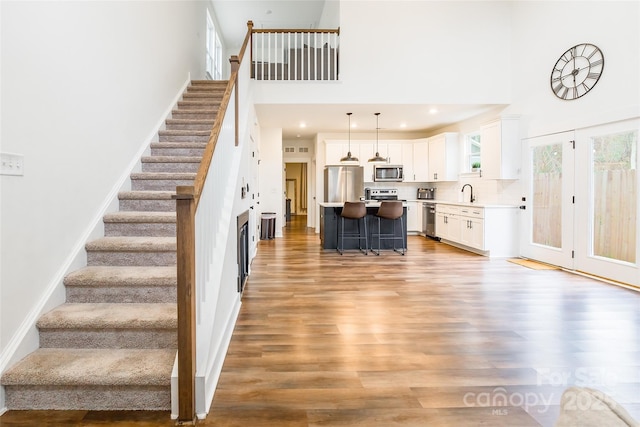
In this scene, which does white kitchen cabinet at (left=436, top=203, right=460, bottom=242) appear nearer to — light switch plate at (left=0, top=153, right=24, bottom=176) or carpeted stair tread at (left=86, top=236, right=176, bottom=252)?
carpeted stair tread at (left=86, top=236, right=176, bottom=252)

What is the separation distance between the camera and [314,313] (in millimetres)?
3375

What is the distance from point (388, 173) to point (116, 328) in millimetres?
7902

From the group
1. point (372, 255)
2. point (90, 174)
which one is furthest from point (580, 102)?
point (90, 174)

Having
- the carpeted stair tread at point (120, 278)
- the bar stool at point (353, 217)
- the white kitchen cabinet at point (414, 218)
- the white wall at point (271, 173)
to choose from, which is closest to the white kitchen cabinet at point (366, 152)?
the white kitchen cabinet at point (414, 218)

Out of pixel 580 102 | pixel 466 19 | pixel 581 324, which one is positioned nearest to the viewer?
pixel 581 324

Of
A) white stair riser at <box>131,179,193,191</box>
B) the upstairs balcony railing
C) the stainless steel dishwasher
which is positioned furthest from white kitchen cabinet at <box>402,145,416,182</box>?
white stair riser at <box>131,179,193,191</box>

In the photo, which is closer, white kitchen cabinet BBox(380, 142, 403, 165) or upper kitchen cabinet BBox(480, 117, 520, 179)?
upper kitchen cabinet BBox(480, 117, 520, 179)

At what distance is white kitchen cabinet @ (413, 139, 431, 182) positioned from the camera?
9305mm

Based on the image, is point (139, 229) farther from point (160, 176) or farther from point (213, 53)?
point (213, 53)

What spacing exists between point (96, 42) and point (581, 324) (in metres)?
4.77

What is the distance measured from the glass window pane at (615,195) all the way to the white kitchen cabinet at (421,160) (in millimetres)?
4649

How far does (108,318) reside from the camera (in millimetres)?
2197

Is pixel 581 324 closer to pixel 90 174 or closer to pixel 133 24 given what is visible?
pixel 90 174

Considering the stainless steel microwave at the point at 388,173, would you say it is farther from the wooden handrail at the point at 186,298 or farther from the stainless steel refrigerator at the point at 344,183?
the wooden handrail at the point at 186,298
